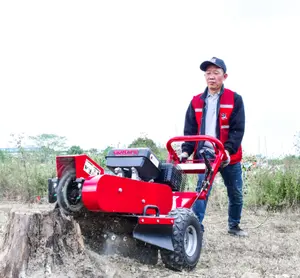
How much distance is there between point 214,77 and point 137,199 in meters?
1.88

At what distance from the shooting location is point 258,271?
13.6 ft

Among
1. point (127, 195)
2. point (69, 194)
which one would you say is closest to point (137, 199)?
point (127, 195)

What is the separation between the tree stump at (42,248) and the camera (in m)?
3.45

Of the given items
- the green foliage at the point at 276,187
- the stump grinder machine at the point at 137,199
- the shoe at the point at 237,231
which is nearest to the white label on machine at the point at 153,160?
the stump grinder machine at the point at 137,199

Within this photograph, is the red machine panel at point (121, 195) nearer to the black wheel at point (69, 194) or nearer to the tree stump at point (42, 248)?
the black wheel at point (69, 194)

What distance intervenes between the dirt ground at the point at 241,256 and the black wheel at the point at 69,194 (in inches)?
15.5

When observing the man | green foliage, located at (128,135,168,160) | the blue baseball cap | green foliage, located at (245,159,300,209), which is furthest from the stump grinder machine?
green foliage, located at (128,135,168,160)

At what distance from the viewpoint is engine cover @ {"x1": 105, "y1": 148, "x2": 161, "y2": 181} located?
4.19 m

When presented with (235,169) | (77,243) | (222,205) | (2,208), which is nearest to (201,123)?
(235,169)

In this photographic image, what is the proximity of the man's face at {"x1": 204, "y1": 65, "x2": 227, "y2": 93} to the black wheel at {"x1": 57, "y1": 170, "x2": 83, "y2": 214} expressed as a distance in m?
2.17

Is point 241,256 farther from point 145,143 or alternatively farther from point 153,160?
point 145,143

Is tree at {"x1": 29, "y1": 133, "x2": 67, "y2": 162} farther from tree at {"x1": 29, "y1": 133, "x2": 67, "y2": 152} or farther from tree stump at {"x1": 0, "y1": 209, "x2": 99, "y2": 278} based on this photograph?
tree stump at {"x1": 0, "y1": 209, "x2": 99, "y2": 278}

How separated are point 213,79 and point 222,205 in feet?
11.4

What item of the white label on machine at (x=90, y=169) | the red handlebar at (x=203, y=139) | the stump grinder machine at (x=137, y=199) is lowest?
the stump grinder machine at (x=137, y=199)
